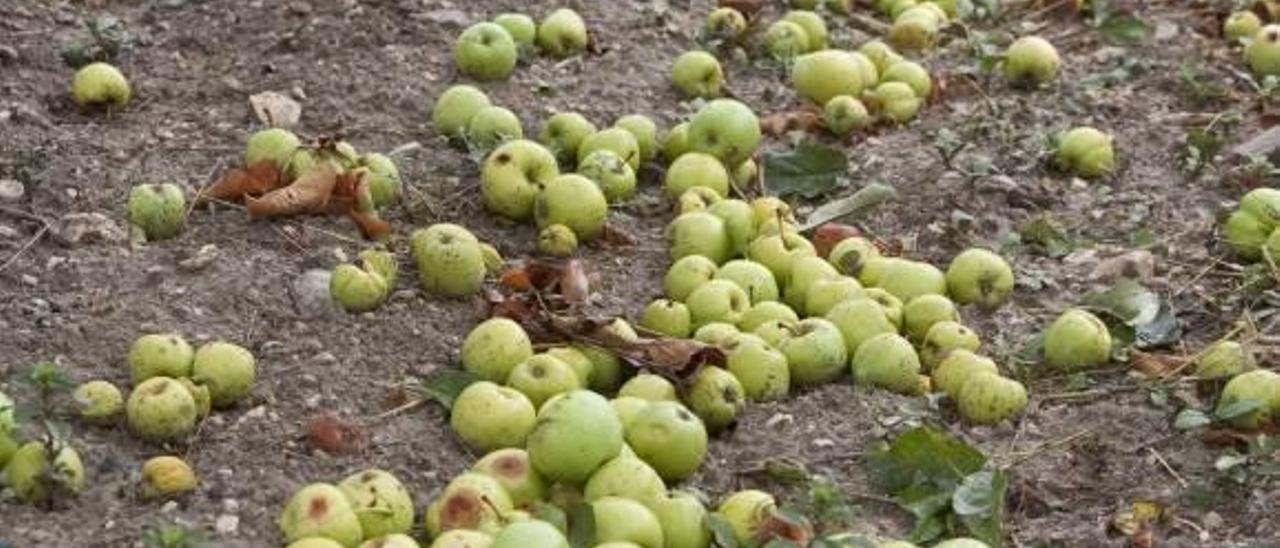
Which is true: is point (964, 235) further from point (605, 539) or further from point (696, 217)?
point (605, 539)

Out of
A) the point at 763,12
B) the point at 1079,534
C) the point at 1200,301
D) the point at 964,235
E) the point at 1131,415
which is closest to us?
the point at 1079,534

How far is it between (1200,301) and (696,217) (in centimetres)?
139

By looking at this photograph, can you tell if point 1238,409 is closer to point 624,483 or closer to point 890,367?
point 890,367

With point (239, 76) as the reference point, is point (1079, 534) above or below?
above

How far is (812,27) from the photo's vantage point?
7516 millimetres

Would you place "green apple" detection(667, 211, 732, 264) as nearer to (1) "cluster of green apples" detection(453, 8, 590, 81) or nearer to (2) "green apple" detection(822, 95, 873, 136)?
(2) "green apple" detection(822, 95, 873, 136)

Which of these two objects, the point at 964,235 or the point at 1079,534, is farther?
the point at 964,235

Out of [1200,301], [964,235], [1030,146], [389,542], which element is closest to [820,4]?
[1030,146]

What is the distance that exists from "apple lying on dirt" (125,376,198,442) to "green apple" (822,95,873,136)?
2.73 m

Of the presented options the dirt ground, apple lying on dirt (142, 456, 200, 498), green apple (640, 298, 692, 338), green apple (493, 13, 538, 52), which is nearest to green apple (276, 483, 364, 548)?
the dirt ground

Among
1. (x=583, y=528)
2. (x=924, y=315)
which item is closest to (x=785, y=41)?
(x=924, y=315)

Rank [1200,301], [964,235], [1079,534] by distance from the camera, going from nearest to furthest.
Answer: [1079,534]
[1200,301]
[964,235]

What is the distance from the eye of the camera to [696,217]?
19.3 feet

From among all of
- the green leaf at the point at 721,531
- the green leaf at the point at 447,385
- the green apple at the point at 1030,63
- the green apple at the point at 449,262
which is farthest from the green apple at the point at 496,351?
the green apple at the point at 1030,63
